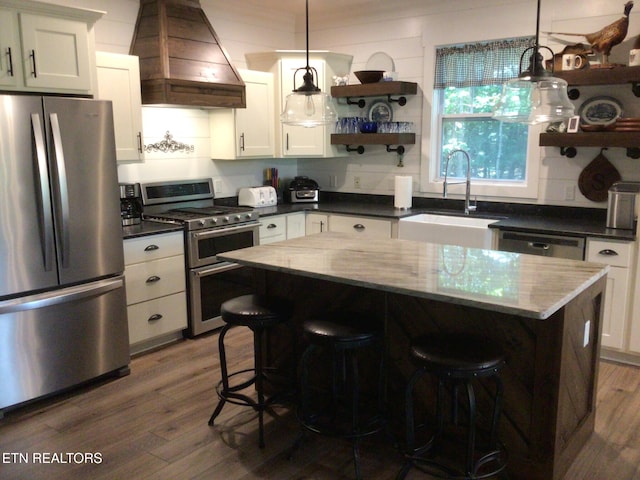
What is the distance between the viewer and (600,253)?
3633mm

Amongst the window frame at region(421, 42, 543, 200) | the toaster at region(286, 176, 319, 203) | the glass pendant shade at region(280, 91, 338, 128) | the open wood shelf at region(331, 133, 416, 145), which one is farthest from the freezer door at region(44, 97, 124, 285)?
the window frame at region(421, 42, 543, 200)

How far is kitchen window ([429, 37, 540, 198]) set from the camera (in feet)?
14.5

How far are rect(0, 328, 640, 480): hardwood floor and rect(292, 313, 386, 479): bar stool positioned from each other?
15cm

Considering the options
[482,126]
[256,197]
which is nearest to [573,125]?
[482,126]

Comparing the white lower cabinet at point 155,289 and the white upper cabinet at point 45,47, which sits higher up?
the white upper cabinet at point 45,47

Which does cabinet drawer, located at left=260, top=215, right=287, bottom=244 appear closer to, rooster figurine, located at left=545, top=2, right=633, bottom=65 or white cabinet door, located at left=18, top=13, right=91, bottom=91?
white cabinet door, located at left=18, top=13, right=91, bottom=91

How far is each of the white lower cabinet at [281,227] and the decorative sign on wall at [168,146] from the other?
90 cm

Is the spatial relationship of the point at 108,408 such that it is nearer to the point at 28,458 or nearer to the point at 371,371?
the point at 28,458

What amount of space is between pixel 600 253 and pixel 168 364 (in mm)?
2983

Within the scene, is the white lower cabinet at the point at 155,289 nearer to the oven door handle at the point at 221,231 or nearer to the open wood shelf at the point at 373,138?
the oven door handle at the point at 221,231

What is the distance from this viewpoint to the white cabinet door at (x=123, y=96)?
144 inches

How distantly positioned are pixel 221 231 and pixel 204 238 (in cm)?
18

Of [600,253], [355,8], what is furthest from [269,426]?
[355,8]

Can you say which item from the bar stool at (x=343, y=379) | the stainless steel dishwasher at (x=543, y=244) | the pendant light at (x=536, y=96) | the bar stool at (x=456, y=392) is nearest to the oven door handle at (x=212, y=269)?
the bar stool at (x=343, y=379)
